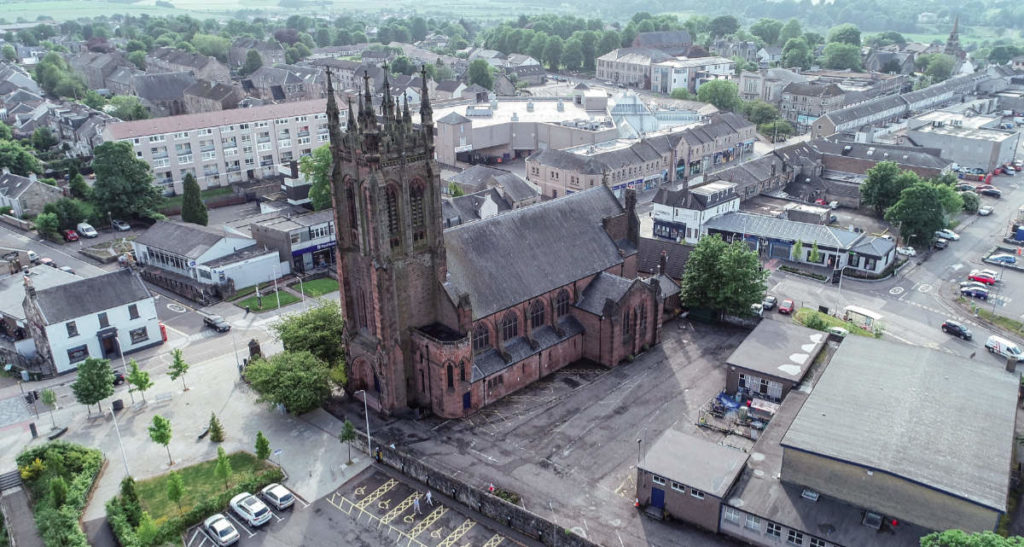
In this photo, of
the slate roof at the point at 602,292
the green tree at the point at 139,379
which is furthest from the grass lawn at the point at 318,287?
the slate roof at the point at 602,292

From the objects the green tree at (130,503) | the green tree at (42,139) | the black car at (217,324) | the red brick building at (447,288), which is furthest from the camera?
the green tree at (42,139)

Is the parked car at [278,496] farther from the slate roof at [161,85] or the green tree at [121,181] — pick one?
the slate roof at [161,85]

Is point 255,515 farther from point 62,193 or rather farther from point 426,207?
point 62,193

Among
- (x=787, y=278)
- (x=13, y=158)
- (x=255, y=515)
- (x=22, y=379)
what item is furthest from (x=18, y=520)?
(x=13, y=158)

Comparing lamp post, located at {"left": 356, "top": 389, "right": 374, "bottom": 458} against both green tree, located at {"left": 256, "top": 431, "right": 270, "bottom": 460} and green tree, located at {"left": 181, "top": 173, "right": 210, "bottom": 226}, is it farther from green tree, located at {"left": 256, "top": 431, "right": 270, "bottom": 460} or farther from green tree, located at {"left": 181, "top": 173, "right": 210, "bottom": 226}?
green tree, located at {"left": 181, "top": 173, "right": 210, "bottom": 226}

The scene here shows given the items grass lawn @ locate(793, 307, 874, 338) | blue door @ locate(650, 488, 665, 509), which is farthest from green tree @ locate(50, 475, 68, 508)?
grass lawn @ locate(793, 307, 874, 338)
